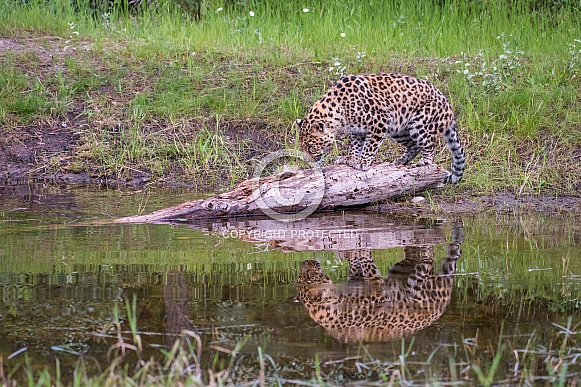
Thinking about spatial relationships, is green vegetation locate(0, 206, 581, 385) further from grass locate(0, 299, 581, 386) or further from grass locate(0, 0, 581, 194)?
grass locate(0, 0, 581, 194)

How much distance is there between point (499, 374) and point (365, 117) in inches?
196

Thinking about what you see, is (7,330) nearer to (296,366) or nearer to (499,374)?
(296,366)

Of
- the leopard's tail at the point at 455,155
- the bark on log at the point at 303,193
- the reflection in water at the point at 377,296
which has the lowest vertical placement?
the reflection in water at the point at 377,296

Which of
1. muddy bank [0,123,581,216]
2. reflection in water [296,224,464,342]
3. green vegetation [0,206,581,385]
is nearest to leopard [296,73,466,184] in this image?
muddy bank [0,123,581,216]

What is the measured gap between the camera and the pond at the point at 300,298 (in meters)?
3.97

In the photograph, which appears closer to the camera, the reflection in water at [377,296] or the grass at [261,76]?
the reflection in water at [377,296]

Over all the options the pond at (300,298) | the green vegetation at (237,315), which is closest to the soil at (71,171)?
the pond at (300,298)

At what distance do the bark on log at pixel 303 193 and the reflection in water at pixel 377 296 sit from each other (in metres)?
1.63

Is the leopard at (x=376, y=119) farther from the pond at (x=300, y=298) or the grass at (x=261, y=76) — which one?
the pond at (x=300, y=298)

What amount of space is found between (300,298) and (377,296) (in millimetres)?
477

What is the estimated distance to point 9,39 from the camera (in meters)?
12.9

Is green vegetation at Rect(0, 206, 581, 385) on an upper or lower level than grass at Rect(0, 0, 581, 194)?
lower

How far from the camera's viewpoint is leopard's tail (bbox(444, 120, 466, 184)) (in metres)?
8.93

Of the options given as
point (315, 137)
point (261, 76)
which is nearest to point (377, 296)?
point (315, 137)
